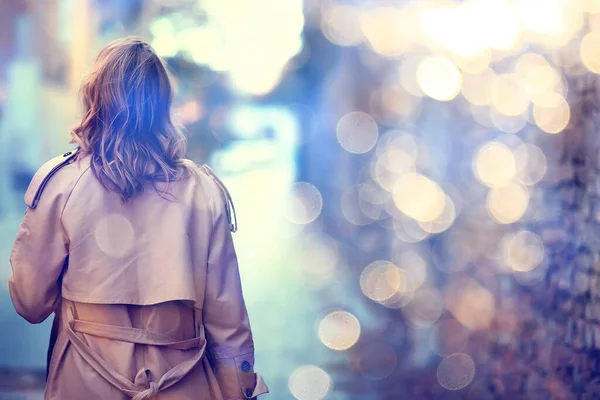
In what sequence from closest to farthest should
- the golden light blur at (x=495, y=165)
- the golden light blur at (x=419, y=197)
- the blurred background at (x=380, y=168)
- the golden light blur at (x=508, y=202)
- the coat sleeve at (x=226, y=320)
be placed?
the coat sleeve at (x=226, y=320) < the blurred background at (x=380, y=168) < the golden light blur at (x=508, y=202) < the golden light blur at (x=495, y=165) < the golden light blur at (x=419, y=197)

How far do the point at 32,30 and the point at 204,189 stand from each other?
3375mm

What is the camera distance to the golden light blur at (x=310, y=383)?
16.1 feet

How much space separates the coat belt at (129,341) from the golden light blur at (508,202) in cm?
319

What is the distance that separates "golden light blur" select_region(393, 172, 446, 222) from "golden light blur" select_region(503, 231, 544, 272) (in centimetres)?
143

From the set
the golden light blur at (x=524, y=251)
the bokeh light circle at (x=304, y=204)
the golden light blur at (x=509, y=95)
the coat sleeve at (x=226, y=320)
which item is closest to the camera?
the coat sleeve at (x=226, y=320)

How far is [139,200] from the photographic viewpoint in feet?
6.57

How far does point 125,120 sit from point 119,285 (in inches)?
15.2

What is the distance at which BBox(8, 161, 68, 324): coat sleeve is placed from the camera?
1.96 metres

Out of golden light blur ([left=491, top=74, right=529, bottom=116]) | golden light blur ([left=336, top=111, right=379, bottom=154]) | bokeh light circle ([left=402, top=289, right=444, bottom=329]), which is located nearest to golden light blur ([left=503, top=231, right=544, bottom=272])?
golden light blur ([left=491, top=74, right=529, bottom=116])

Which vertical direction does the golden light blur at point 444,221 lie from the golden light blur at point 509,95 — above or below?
below

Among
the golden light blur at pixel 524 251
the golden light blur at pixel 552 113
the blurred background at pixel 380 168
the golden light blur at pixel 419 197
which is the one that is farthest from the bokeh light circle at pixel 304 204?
the golden light blur at pixel 552 113

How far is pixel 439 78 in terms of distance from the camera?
637 centimetres

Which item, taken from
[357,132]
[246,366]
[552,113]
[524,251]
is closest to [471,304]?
[524,251]

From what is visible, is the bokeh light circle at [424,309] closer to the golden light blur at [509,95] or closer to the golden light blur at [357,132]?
the golden light blur at [357,132]
